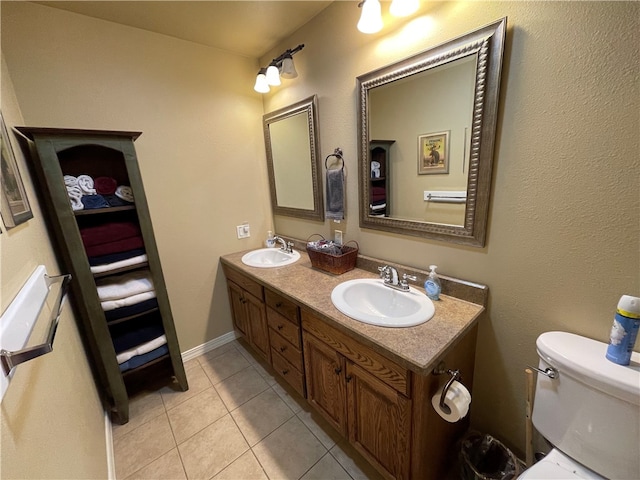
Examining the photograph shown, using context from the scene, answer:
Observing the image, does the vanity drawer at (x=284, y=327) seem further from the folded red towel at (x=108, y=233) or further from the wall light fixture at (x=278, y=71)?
the wall light fixture at (x=278, y=71)

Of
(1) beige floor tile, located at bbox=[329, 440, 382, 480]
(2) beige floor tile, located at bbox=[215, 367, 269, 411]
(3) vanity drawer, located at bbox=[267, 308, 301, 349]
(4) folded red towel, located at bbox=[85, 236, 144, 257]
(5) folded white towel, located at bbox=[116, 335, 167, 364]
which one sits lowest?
(1) beige floor tile, located at bbox=[329, 440, 382, 480]

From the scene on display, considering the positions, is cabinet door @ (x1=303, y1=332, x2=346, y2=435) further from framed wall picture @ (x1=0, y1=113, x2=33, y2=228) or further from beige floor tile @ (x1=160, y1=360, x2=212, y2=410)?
framed wall picture @ (x1=0, y1=113, x2=33, y2=228)

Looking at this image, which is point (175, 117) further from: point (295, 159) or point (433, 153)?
point (433, 153)

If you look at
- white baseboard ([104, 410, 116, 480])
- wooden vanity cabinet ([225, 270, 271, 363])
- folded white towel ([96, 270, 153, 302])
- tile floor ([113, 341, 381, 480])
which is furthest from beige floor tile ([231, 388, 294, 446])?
folded white towel ([96, 270, 153, 302])

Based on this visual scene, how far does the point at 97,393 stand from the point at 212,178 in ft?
5.00

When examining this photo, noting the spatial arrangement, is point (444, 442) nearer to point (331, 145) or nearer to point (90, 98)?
point (331, 145)

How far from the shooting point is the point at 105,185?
1432 millimetres

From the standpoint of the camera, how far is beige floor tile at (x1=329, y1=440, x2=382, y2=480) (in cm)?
125

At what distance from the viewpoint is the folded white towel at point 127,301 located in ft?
4.76

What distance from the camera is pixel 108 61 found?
1.52 metres

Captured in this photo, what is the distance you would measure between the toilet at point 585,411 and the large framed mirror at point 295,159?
1415 mm

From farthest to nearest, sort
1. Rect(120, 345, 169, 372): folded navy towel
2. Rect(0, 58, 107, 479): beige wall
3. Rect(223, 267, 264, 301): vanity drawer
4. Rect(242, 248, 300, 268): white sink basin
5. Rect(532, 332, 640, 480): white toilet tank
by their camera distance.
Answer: Rect(242, 248, 300, 268): white sink basin → Rect(223, 267, 264, 301): vanity drawer → Rect(120, 345, 169, 372): folded navy towel → Rect(532, 332, 640, 480): white toilet tank → Rect(0, 58, 107, 479): beige wall

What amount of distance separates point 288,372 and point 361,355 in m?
0.75

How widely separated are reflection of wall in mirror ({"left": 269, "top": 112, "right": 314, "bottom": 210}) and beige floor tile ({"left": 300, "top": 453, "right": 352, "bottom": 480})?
1519 millimetres
